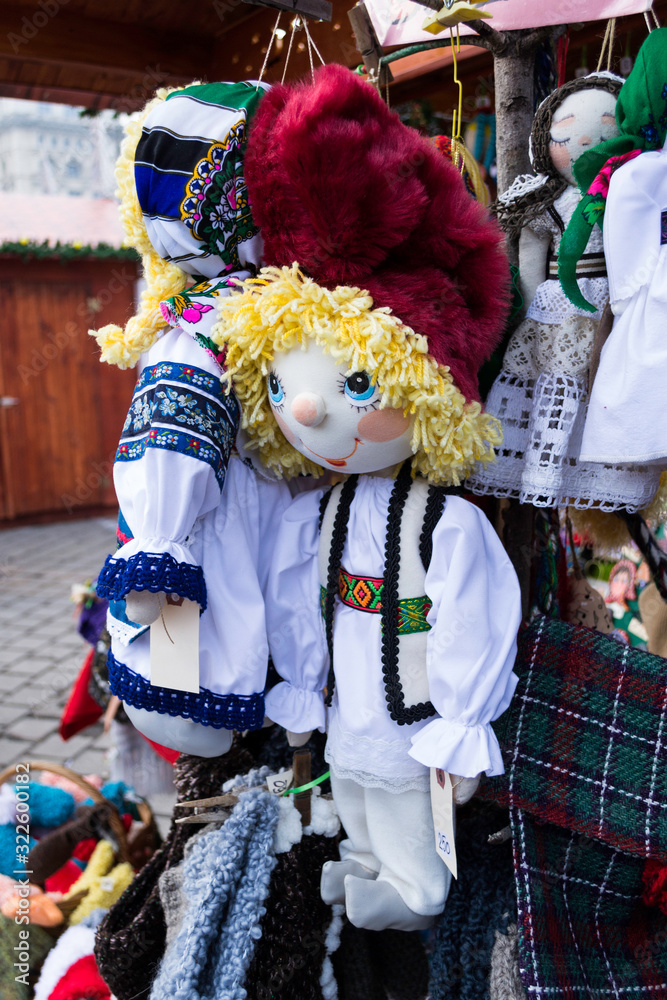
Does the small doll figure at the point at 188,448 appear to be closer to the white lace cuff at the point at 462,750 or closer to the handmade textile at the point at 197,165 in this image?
the handmade textile at the point at 197,165

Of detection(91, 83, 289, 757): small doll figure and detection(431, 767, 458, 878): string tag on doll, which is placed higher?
detection(91, 83, 289, 757): small doll figure

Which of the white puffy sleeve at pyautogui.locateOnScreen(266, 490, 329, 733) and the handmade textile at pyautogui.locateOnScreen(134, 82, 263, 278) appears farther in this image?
the white puffy sleeve at pyautogui.locateOnScreen(266, 490, 329, 733)

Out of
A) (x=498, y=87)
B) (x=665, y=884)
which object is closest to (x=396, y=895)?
(x=665, y=884)

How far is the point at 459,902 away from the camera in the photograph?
1.47 meters

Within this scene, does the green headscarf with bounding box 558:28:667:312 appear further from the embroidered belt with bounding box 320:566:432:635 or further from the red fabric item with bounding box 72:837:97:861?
the red fabric item with bounding box 72:837:97:861

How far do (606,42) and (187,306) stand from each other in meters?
0.95

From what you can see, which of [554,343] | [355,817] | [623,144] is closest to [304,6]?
[623,144]

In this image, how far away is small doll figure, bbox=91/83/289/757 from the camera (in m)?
1.23

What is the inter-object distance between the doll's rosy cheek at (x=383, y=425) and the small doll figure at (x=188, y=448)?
242 mm

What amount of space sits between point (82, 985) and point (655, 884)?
1.22 metres

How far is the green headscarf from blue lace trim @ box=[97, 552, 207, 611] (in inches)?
30.0

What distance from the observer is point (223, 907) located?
141 cm

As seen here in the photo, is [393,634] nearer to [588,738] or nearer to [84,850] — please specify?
[588,738]

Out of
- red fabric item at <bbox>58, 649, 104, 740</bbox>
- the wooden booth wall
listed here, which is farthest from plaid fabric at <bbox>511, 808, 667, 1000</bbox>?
the wooden booth wall
